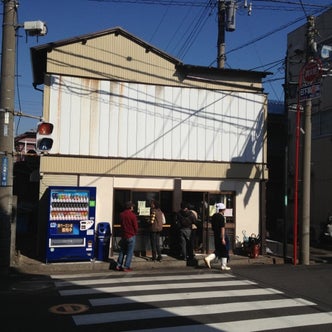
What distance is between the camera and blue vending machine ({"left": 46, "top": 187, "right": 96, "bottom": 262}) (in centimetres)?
1314

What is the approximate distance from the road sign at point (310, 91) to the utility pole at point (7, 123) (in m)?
8.65

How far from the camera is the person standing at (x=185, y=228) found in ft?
46.6

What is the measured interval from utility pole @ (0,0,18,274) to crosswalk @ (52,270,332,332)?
5.71 feet

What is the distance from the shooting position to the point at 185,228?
14.2m

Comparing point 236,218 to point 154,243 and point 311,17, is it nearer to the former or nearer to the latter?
point 154,243

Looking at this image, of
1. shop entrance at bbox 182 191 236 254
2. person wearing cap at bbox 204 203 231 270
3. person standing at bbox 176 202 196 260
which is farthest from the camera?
shop entrance at bbox 182 191 236 254

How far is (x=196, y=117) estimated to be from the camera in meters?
15.8

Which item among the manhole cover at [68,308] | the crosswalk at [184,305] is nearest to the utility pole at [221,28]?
the crosswalk at [184,305]

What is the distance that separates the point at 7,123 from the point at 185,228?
5.84 m

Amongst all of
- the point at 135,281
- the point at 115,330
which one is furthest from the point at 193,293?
the point at 115,330

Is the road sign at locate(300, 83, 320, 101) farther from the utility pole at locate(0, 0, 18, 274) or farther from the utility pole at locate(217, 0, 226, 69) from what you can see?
the utility pole at locate(0, 0, 18, 274)

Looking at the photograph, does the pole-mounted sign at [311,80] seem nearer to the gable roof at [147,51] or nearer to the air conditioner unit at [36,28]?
the gable roof at [147,51]

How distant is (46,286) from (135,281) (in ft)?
6.50

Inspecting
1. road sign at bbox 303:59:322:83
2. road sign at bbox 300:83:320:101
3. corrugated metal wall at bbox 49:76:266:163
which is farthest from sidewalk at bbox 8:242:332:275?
road sign at bbox 303:59:322:83
